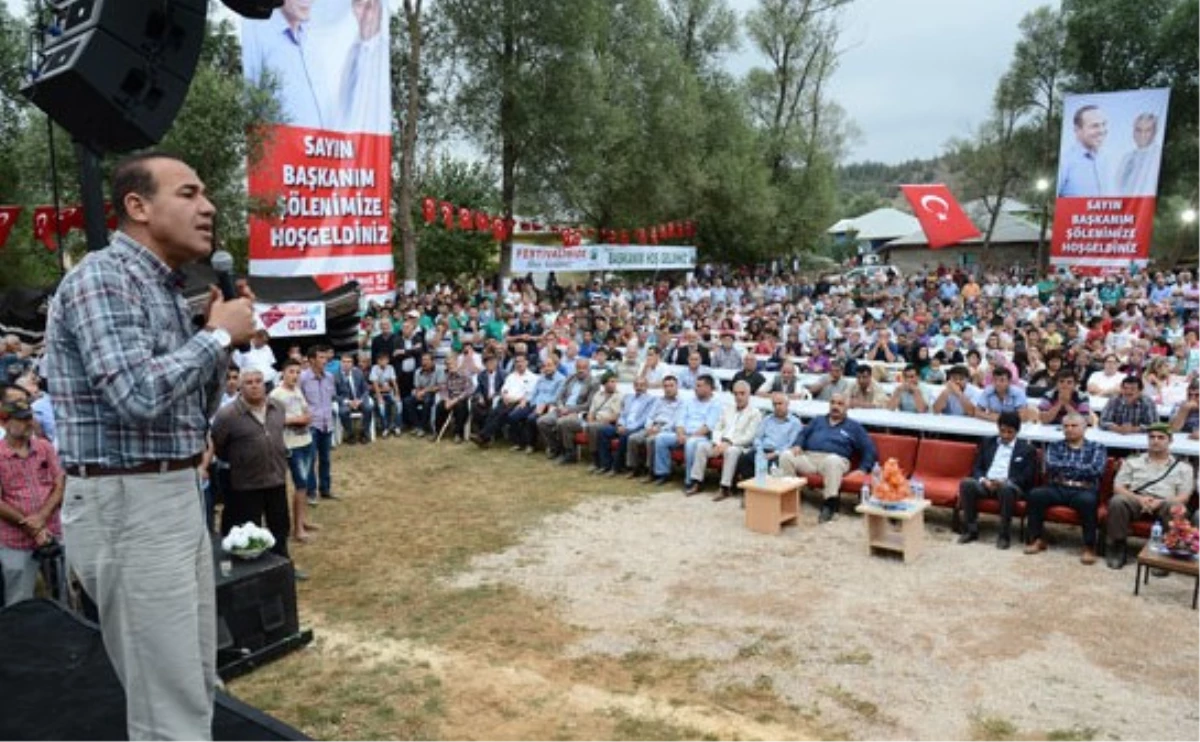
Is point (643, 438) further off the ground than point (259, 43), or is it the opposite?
point (259, 43)

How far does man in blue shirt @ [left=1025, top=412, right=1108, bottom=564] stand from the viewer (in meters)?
6.34

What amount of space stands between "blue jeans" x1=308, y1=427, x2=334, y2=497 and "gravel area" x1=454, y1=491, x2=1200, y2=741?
2336 mm

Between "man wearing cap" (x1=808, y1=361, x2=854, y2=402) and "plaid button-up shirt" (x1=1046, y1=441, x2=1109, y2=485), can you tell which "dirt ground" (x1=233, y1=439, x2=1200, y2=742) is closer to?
"plaid button-up shirt" (x1=1046, y1=441, x2=1109, y2=485)

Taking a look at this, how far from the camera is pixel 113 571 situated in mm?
1700

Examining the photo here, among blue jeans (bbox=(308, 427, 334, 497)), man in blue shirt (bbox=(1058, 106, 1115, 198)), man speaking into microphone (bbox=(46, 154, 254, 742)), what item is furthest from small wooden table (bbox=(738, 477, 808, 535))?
man in blue shirt (bbox=(1058, 106, 1115, 198))

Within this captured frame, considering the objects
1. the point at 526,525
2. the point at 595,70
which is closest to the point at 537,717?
the point at 526,525

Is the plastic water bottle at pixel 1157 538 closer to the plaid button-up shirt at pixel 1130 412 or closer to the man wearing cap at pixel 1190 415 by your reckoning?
the plaid button-up shirt at pixel 1130 412

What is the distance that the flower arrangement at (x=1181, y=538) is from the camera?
542cm

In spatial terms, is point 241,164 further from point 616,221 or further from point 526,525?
point 616,221

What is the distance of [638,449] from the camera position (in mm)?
9062

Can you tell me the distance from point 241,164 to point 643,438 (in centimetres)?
889

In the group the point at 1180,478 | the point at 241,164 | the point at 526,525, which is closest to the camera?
the point at 1180,478

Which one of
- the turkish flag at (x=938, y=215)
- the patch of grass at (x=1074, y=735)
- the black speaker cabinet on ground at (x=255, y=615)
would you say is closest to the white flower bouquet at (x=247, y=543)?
the black speaker cabinet on ground at (x=255, y=615)

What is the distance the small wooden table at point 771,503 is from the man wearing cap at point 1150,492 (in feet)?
7.73
